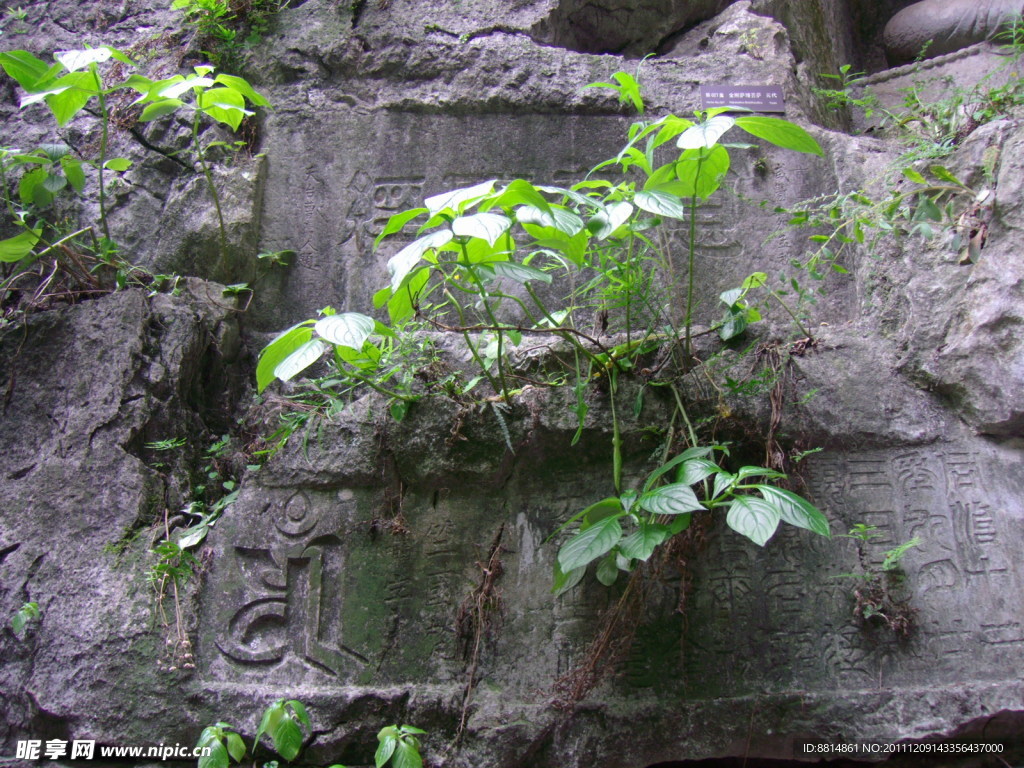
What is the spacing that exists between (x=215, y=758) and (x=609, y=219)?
1.61m

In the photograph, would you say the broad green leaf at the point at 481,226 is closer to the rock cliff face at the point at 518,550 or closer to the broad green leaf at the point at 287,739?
the rock cliff face at the point at 518,550

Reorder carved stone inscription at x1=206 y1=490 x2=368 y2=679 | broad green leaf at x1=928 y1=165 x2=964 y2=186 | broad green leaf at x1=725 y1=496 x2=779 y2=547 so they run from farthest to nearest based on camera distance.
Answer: broad green leaf at x1=928 y1=165 x2=964 y2=186
carved stone inscription at x1=206 y1=490 x2=368 y2=679
broad green leaf at x1=725 y1=496 x2=779 y2=547

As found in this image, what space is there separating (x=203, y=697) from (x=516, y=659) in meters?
0.83

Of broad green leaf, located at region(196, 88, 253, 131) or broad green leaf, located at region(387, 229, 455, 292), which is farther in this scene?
broad green leaf, located at region(196, 88, 253, 131)

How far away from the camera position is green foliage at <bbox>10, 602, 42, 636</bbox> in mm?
2230

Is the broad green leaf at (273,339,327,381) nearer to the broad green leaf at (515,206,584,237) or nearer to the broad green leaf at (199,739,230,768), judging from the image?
the broad green leaf at (515,206,584,237)

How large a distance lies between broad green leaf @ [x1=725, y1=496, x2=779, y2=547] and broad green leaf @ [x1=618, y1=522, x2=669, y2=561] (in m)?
0.18

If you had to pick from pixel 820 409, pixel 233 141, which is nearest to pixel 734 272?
pixel 820 409

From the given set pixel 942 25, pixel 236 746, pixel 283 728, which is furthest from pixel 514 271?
pixel 942 25

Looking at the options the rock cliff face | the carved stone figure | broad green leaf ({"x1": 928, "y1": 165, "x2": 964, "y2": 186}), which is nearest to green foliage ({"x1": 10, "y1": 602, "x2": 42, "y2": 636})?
the rock cliff face

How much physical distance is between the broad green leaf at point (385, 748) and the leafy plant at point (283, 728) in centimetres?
22

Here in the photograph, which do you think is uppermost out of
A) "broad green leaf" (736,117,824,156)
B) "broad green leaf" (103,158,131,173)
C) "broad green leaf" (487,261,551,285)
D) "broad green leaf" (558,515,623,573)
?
"broad green leaf" (103,158,131,173)

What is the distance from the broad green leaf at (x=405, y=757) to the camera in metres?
1.96

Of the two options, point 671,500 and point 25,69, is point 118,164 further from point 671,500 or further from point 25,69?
point 671,500
